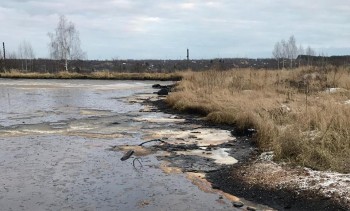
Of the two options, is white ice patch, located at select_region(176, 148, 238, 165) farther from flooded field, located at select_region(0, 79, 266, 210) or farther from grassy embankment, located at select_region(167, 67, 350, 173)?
grassy embankment, located at select_region(167, 67, 350, 173)

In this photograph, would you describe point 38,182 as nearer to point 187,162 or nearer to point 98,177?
point 98,177

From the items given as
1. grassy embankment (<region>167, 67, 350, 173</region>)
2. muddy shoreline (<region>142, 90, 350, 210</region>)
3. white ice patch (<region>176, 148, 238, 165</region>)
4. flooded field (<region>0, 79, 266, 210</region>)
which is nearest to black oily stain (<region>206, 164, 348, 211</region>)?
muddy shoreline (<region>142, 90, 350, 210</region>)

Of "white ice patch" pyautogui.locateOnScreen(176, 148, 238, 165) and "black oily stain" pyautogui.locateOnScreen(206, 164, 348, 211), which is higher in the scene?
"white ice patch" pyautogui.locateOnScreen(176, 148, 238, 165)

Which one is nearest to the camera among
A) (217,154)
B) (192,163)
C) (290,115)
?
(192,163)

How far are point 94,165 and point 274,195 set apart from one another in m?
3.71

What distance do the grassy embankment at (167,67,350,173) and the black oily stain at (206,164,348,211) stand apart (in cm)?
113

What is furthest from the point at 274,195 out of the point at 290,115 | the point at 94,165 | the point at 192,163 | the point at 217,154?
the point at 290,115

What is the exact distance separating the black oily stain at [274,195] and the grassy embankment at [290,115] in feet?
3.70

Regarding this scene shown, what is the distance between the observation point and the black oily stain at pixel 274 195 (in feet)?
20.7

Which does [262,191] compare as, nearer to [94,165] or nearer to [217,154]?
[217,154]

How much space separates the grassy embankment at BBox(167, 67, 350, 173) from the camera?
823cm

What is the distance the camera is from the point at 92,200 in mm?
6684

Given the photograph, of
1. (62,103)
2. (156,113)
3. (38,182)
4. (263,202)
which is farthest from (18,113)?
(263,202)

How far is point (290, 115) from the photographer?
11.7 metres
